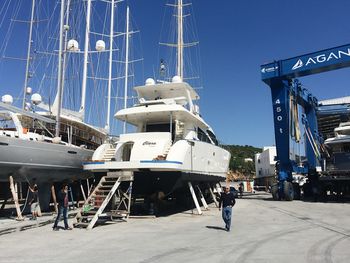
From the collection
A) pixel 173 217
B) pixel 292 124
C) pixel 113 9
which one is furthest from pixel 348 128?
pixel 113 9

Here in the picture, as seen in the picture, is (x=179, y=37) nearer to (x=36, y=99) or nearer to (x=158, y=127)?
(x=36, y=99)

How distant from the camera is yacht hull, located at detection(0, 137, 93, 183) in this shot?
1288 centimetres

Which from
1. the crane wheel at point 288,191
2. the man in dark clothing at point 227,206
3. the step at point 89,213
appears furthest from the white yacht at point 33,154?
the crane wheel at point 288,191

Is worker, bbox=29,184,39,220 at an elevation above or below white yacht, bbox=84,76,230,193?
below

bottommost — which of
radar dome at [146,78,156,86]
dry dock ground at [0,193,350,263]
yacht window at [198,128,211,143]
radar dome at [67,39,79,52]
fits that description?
dry dock ground at [0,193,350,263]

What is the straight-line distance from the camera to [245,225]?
1158 centimetres

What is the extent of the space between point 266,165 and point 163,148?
3322cm

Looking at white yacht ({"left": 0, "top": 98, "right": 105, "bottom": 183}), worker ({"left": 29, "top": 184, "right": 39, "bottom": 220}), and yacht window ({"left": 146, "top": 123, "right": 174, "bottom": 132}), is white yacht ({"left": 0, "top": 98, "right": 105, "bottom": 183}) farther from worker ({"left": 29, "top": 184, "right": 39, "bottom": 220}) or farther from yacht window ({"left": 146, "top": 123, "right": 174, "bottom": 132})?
yacht window ({"left": 146, "top": 123, "right": 174, "bottom": 132})

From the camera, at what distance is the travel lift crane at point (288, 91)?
21.3 metres

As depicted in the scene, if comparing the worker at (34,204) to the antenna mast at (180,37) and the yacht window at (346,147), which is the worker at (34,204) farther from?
the yacht window at (346,147)

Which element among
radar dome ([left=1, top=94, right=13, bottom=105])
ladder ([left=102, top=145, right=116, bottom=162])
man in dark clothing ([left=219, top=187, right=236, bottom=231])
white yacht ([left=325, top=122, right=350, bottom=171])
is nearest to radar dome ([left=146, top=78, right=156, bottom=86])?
ladder ([left=102, top=145, right=116, bottom=162])

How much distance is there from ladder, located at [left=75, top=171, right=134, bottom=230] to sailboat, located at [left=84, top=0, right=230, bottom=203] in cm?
29

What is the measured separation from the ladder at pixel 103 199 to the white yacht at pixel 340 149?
46.5ft

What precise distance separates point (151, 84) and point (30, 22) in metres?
11.4
